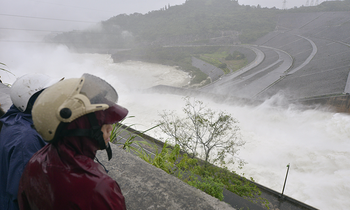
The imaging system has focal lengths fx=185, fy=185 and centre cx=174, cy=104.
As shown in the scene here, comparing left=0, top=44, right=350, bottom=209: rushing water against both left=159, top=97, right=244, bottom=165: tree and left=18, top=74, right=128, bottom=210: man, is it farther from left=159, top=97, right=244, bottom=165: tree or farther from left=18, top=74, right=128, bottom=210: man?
left=18, top=74, right=128, bottom=210: man

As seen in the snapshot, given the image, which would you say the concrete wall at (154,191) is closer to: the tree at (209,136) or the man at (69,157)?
the man at (69,157)

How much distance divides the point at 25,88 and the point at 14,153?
3.10 feet

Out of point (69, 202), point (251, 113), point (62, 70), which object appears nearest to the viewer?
point (69, 202)

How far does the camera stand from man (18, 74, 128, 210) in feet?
3.38

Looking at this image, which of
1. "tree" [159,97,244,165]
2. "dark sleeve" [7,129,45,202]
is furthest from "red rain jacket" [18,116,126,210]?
"tree" [159,97,244,165]

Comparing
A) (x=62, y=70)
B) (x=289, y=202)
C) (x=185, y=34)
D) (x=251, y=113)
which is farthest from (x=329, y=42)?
(x=62, y=70)

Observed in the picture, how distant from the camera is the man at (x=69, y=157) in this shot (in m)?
1.03

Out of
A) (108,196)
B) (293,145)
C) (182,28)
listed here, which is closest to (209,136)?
(108,196)

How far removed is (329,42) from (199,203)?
163 feet

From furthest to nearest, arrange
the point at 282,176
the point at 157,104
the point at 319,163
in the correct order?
the point at 157,104 → the point at 319,163 → the point at 282,176

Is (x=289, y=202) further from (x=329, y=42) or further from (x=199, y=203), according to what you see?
(x=329, y=42)

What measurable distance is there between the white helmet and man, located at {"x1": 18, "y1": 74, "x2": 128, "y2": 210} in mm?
1293

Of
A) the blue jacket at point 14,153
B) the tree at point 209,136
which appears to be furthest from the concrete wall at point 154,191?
the tree at point 209,136

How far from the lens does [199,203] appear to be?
2.59 m
